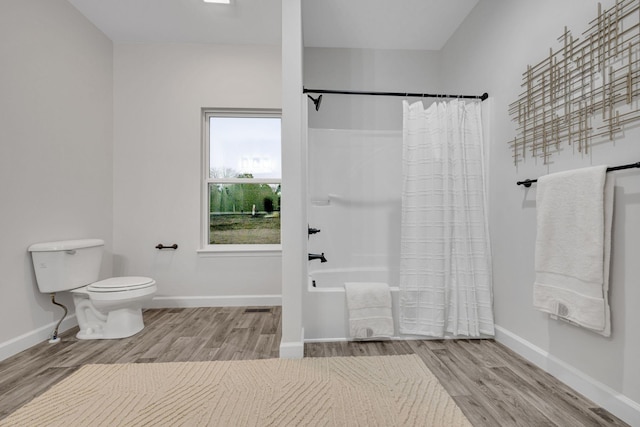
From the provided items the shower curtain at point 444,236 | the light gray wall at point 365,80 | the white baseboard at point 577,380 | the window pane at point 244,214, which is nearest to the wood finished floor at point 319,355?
the white baseboard at point 577,380

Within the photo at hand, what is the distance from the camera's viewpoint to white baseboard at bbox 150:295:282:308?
9.85 feet

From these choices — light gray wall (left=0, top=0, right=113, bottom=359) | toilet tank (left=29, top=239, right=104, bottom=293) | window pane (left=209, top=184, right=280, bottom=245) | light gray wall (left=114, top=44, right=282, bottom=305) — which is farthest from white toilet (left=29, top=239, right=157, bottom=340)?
window pane (left=209, top=184, right=280, bottom=245)

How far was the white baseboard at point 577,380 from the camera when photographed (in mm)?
1313

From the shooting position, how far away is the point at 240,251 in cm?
306

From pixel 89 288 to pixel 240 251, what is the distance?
3.97 ft

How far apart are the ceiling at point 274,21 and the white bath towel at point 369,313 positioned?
7.13ft

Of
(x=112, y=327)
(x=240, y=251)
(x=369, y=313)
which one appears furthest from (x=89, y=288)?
(x=369, y=313)

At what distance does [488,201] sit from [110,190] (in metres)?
3.26

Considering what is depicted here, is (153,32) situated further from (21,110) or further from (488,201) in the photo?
(488,201)

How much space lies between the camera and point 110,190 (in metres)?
2.94

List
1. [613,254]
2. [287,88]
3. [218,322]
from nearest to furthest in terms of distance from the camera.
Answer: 1. [613,254]
2. [287,88]
3. [218,322]

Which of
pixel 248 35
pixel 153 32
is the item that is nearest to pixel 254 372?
pixel 248 35

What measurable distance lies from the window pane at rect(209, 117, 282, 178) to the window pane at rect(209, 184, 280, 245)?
0.47ft

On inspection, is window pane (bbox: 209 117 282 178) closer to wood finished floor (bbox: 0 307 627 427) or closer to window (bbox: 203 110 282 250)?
window (bbox: 203 110 282 250)
